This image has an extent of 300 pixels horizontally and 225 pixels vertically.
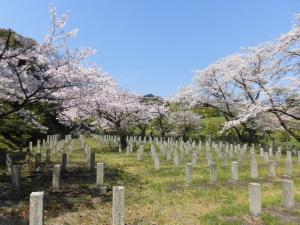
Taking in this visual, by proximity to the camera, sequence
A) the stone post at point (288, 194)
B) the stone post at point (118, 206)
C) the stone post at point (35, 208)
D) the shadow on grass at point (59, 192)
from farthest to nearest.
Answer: the stone post at point (288, 194) → the shadow on grass at point (59, 192) → the stone post at point (118, 206) → the stone post at point (35, 208)

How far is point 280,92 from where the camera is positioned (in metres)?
31.5

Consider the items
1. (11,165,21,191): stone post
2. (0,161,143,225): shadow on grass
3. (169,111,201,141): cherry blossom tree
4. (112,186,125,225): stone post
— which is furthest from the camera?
(169,111,201,141): cherry blossom tree

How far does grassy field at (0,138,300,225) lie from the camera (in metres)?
9.49

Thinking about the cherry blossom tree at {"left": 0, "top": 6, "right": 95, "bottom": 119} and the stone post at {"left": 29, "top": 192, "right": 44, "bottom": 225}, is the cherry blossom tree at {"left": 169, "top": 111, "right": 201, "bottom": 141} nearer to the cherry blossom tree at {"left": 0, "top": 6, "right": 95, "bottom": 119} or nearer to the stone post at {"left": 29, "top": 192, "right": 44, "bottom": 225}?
the cherry blossom tree at {"left": 0, "top": 6, "right": 95, "bottom": 119}

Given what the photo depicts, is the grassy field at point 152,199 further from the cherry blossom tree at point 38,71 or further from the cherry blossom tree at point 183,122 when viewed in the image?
the cherry blossom tree at point 183,122

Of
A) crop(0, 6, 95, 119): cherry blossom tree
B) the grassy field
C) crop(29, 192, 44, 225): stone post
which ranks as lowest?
the grassy field

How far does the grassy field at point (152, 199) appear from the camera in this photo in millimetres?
9492

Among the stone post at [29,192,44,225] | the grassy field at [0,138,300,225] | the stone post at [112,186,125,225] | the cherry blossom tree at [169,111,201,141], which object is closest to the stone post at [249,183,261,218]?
the grassy field at [0,138,300,225]

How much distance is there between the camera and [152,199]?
1166 cm

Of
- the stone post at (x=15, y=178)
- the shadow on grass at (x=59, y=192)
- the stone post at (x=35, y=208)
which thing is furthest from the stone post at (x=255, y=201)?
the stone post at (x=15, y=178)

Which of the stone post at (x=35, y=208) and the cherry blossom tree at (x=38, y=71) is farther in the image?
the cherry blossom tree at (x=38, y=71)

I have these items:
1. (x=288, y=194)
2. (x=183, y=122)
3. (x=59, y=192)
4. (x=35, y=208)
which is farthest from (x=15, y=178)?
(x=183, y=122)

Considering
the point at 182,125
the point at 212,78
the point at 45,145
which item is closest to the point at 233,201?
the point at 45,145

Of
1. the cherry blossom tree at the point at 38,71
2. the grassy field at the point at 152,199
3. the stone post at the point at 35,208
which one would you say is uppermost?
the cherry blossom tree at the point at 38,71
